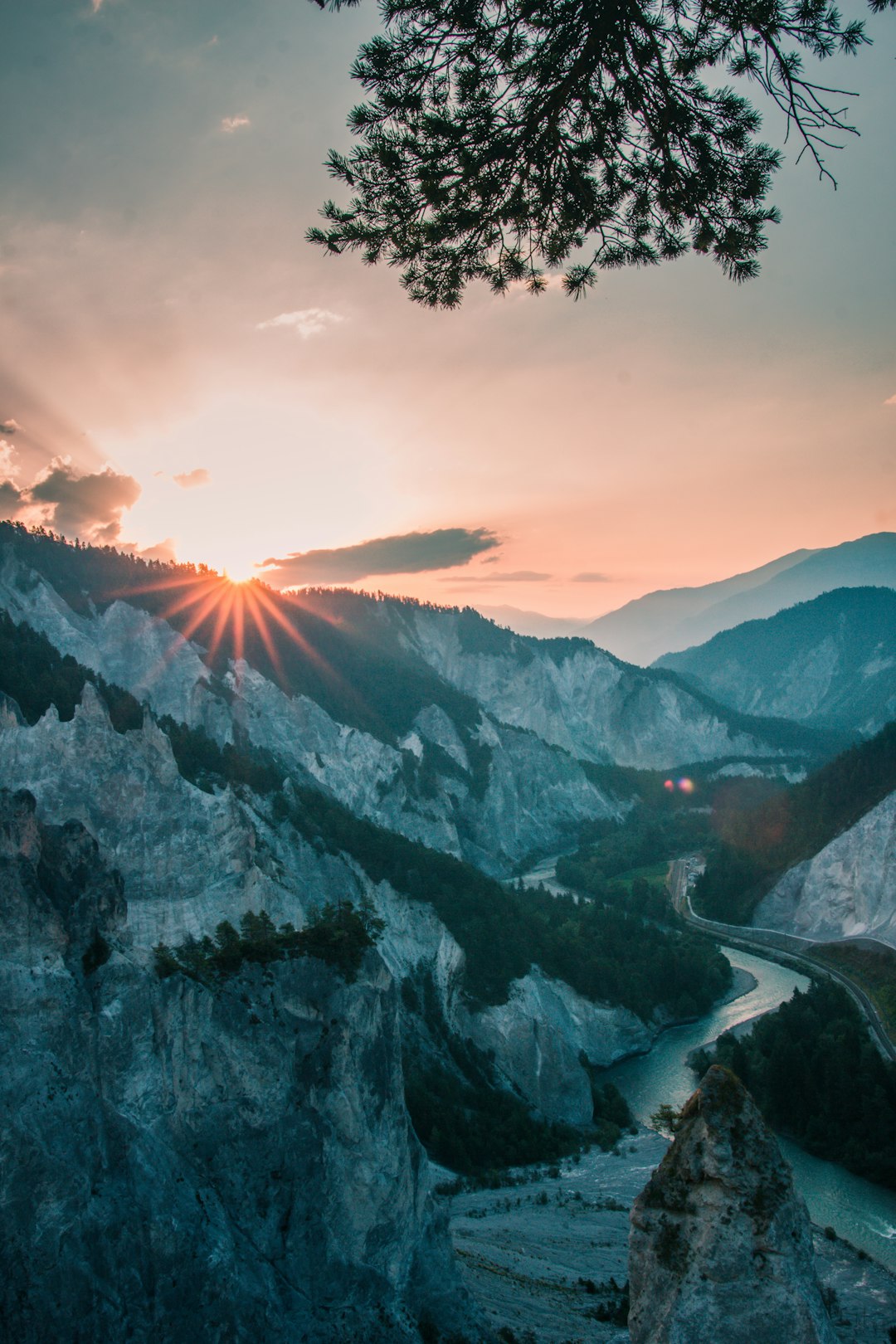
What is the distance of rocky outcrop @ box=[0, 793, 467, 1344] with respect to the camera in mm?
13719

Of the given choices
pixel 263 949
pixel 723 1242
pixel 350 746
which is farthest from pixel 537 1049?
pixel 350 746

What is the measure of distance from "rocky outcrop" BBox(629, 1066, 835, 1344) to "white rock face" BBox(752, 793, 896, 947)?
202 feet

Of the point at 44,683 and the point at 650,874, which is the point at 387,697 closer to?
the point at 650,874

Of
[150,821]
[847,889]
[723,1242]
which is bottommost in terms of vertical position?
[847,889]

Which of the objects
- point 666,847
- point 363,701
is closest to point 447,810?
point 363,701

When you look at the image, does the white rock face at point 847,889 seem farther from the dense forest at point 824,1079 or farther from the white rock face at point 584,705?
the white rock face at point 584,705

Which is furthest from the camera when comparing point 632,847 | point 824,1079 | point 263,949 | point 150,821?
point 632,847

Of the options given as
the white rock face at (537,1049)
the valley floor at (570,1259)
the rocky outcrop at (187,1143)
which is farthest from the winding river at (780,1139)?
the rocky outcrop at (187,1143)

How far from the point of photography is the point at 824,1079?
4844 centimetres

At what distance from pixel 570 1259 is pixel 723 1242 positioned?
2415 centimetres

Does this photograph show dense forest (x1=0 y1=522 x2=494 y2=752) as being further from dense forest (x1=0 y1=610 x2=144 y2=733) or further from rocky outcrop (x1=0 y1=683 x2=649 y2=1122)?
rocky outcrop (x1=0 y1=683 x2=649 y2=1122)

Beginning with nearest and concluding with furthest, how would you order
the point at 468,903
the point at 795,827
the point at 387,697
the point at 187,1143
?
the point at 187,1143, the point at 468,903, the point at 795,827, the point at 387,697

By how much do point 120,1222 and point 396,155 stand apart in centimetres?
1834

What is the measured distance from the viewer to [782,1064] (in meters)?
50.0
